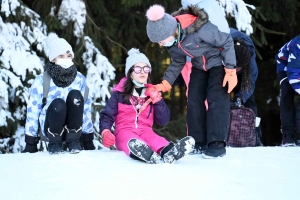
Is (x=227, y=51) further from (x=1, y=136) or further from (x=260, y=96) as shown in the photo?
(x=260, y=96)

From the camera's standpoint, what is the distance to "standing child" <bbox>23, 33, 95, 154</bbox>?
13.5ft

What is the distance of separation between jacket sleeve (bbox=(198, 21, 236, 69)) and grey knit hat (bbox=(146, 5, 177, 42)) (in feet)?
0.73

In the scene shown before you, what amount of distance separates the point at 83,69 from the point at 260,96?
384 centimetres

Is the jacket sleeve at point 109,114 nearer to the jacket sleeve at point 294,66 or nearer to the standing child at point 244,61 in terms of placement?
the standing child at point 244,61

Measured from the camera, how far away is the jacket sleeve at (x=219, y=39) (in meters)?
3.85

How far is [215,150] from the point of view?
13.0ft

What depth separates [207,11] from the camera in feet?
12.9

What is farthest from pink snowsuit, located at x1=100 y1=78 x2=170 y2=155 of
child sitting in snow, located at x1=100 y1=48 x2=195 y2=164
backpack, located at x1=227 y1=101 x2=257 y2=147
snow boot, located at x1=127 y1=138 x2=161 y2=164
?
backpack, located at x1=227 y1=101 x2=257 y2=147

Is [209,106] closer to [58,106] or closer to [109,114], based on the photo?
[109,114]

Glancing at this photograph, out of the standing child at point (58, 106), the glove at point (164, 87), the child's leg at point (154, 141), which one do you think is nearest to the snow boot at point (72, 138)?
the standing child at point (58, 106)

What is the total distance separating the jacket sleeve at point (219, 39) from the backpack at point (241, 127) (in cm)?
117

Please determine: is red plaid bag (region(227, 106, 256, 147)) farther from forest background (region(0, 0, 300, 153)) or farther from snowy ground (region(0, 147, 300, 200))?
snowy ground (region(0, 147, 300, 200))

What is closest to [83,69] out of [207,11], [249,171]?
[207,11]

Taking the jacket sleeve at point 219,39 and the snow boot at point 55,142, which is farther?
the snow boot at point 55,142
